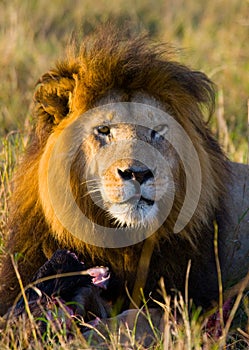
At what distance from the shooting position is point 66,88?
407 centimetres

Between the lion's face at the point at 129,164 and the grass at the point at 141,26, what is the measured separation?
0.84m

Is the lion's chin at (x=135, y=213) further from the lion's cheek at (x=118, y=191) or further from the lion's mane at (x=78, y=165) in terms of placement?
the lion's mane at (x=78, y=165)

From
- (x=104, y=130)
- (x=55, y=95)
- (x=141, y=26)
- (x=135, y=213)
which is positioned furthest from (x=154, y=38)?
(x=135, y=213)

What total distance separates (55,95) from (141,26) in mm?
4380

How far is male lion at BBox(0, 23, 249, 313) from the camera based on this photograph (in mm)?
3908

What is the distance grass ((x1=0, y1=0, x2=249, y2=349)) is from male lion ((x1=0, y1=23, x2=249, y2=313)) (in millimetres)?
559

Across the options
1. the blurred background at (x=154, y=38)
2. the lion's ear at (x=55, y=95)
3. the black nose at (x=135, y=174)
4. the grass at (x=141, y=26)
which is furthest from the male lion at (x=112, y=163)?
the blurred background at (x=154, y=38)

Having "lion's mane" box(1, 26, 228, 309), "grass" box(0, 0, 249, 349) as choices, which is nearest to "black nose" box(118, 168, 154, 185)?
"lion's mane" box(1, 26, 228, 309)

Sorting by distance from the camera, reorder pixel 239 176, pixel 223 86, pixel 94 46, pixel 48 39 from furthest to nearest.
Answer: pixel 48 39
pixel 223 86
pixel 239 176
pixel 94 46

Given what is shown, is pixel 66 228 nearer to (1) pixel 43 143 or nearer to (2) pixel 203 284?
(1) pixel 43 143

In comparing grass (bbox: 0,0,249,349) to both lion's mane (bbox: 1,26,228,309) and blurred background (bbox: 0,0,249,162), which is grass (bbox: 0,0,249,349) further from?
lion's mane (bbox: 1,26,228,309)

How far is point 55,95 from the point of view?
4102 millimetres

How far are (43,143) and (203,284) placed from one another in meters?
1.05

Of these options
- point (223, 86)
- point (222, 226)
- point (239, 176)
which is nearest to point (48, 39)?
point (223, 86)
